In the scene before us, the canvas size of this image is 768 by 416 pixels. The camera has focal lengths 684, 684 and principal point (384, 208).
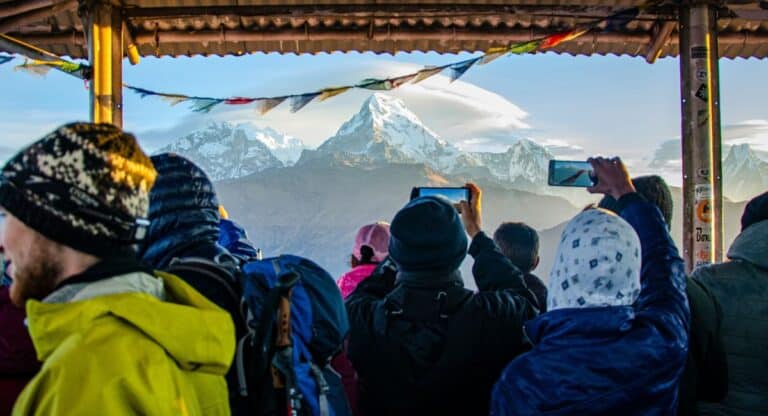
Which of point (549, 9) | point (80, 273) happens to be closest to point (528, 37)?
point (549, 9)

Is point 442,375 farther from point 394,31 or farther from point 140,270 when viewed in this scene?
point 394,31

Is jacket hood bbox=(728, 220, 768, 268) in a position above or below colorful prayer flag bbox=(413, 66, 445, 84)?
below

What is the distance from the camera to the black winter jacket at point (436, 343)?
2.38m

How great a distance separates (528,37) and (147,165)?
487 cm

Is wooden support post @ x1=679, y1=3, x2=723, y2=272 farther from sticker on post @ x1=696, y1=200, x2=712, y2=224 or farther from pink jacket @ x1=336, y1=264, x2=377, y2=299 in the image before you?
pink jacket @ x1=336, y1=264, x2=377, y2=299

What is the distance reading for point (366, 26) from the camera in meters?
5.83

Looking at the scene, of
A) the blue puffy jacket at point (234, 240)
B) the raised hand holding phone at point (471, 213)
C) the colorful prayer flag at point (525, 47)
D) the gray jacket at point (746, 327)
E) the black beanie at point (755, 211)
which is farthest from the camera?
the colorful prayer flag at point (525, 47)

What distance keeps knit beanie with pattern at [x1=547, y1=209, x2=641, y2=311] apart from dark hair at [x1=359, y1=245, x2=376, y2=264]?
1459 mm

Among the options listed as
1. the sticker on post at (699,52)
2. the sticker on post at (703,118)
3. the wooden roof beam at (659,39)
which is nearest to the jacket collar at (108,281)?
the sticker on post at (703,118)

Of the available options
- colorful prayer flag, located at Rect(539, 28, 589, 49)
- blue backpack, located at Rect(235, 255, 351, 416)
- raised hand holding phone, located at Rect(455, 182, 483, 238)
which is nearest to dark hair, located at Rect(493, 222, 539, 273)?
raised hand holding phone, located at Rect(455, 182, 483, 238)

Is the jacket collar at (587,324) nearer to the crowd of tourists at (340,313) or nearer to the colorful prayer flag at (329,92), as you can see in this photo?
the crowd of tourists at (340,313)

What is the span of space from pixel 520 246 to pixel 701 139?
7.20ft

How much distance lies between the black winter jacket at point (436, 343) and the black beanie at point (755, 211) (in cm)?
90

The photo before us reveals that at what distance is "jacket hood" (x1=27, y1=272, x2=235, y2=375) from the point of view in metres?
1.27
